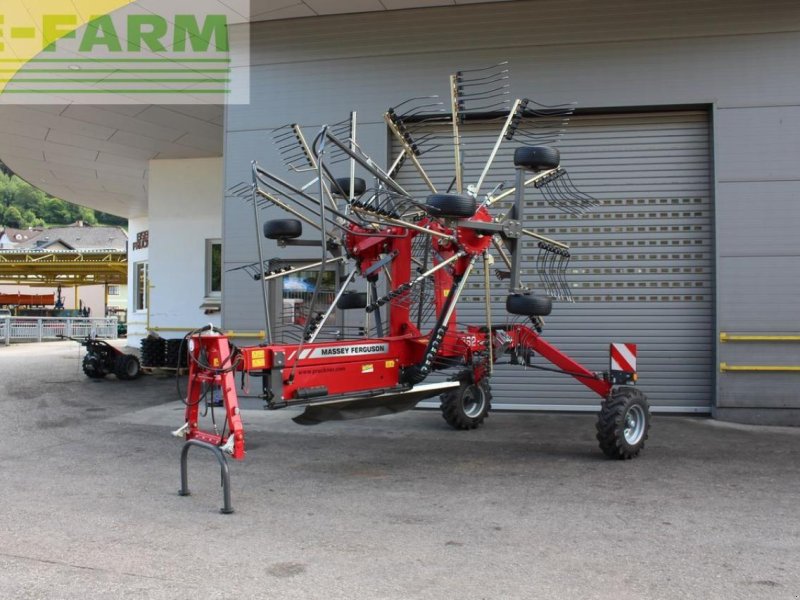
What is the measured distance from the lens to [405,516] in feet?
16.3

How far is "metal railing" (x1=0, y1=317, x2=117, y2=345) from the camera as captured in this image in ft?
92.1

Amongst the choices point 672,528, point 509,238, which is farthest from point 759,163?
point 672,528

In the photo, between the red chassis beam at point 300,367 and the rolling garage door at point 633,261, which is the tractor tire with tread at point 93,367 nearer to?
the rolling garage door at point 633,261

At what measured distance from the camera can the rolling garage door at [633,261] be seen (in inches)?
379

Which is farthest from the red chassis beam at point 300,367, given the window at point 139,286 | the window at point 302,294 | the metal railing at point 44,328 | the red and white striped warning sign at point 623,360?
the metal railing at point 44,328

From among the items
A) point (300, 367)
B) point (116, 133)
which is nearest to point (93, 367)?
point (116, 133)

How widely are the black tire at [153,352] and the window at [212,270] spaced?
1.68 m

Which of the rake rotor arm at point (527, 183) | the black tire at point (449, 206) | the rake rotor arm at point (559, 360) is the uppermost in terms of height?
the rake rotor arm at point (527, 183)

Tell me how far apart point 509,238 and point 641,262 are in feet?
13.2

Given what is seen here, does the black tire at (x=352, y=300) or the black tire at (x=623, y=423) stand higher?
the black tire at (x=352, y=300)

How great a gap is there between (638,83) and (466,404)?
4.98 meters

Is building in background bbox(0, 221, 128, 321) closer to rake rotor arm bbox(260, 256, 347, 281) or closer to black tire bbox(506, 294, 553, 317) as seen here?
rake rotor arm bbox(260, 256, 347, 281)

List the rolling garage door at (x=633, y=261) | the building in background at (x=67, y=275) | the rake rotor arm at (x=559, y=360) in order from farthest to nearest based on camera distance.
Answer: the building in background at (x=67, y=275), the rolling garage door at (x=633, y=261), the rake rotor arm at (x=559, y=360)

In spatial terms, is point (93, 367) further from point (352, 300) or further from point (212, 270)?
point (352, 300)
